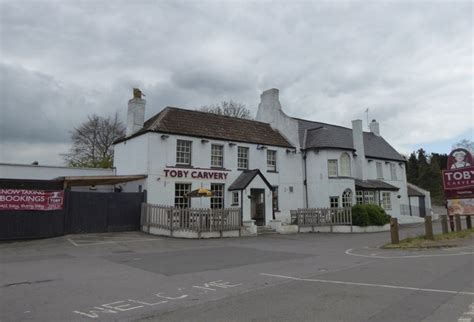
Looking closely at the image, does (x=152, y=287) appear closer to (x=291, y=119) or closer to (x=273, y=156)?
(x=273, y=156)

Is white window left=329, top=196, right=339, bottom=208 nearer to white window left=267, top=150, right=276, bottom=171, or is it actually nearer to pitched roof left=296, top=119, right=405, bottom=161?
pitched roof left=296, top=119, right=405, bottom=161

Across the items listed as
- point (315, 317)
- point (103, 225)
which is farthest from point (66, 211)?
point (315, 317)

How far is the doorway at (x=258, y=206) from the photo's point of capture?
25.7 meters

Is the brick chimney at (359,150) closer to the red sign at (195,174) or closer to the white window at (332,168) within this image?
the white window at (332,168)

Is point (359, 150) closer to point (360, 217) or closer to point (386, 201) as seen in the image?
point (386, 201)

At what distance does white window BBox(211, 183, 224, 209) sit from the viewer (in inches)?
979

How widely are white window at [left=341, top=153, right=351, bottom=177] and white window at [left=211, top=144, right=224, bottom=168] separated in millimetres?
10448

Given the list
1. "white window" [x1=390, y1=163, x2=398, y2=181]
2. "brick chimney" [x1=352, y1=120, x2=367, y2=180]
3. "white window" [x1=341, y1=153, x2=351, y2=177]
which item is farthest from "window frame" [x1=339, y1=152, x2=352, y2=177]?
"white window" [x1=390, y1=163, x2=398, y2=181]

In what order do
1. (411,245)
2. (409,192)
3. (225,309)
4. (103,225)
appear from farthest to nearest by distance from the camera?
1. (409,192)
2. (103,225)
3. (411,245)
4. (225,309)

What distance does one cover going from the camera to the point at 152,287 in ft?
27.3

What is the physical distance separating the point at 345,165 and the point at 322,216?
6.89m

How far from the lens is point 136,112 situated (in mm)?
25016

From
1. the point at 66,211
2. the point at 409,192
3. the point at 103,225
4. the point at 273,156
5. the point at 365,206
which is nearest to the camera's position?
the point at 66,211

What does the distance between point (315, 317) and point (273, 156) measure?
2339 centimetres
